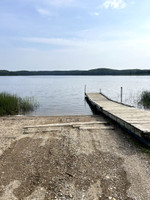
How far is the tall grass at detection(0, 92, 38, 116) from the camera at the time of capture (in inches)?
487

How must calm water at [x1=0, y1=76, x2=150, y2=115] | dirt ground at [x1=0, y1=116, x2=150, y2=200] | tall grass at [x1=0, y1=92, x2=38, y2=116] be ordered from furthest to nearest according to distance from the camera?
calm water at [x1=0, y1=76, x2=150, y2=115] → tall grass at [x1=0, y1=92, x2=38, y2=116] → dirt ground at [x1=0, y1=116, x2=150, y2=200]

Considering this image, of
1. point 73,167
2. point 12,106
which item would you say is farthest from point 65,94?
point 73,167

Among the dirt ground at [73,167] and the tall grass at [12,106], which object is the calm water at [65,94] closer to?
the tall grass at [12,106]

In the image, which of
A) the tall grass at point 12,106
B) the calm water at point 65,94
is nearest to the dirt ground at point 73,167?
the tall grass at point 12,106

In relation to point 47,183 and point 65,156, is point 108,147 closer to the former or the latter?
point 65,156

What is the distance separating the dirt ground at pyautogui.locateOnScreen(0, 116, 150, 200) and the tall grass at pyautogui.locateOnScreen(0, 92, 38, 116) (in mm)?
6234

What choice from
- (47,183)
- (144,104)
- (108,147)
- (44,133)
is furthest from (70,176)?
(144,104)

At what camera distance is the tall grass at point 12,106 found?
40.6 feet

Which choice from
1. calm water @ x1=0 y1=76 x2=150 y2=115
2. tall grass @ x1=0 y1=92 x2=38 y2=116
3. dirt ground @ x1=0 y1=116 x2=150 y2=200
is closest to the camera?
dirt ground @ x1=0 y1=116 x2=150 y2=200

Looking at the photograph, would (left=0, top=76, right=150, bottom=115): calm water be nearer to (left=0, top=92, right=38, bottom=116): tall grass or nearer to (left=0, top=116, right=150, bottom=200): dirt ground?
(left=0, top=92, right=38, bottom=116): tall grass

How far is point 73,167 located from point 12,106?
33.7ft

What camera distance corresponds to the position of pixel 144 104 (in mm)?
16828

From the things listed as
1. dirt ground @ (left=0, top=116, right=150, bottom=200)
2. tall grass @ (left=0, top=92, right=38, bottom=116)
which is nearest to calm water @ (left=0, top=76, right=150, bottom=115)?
tall grass @ (left=0, top=92, right=38, bottom=116)

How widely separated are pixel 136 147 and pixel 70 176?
8.08ft
